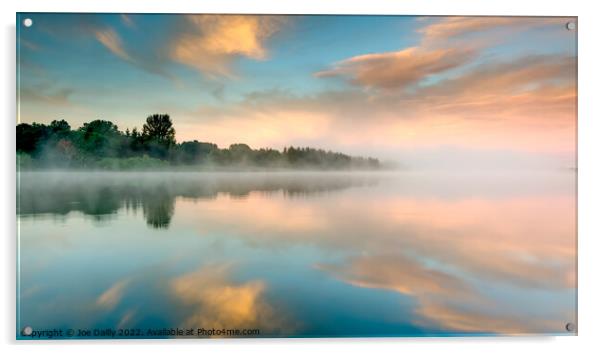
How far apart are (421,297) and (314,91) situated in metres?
1.67

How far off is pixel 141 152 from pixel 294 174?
118 cm

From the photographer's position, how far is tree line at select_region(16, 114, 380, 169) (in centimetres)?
320

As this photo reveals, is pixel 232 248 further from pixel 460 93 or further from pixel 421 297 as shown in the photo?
pixel 460 93

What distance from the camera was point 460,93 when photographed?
331 cm

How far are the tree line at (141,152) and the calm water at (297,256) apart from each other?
0.35 feet

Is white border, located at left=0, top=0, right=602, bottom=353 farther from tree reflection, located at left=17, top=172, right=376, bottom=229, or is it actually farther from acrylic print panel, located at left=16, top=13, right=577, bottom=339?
tree reflection, located at left=17, top=172, right=376, bottom=229

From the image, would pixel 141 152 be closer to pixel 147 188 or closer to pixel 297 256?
pixel 147 188

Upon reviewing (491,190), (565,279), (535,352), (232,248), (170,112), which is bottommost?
(535,352)

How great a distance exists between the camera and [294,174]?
338cm

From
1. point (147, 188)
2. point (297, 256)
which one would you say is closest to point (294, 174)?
point (297, 256)

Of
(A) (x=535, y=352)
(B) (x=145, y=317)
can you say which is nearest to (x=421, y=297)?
(A) (x=535, y=352)

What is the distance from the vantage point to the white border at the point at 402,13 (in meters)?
3.11

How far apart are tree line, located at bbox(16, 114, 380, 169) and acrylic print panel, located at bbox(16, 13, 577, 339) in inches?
0.6

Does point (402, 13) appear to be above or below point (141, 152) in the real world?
above
